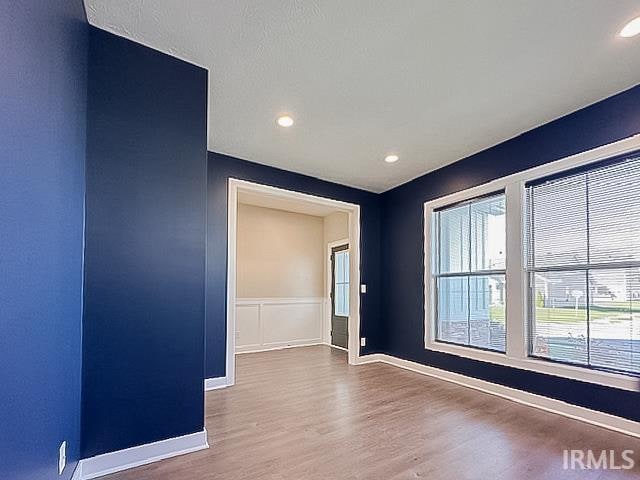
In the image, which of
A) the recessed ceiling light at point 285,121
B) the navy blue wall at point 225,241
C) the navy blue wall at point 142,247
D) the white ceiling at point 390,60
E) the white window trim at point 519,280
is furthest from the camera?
the navy blue wall at point 225,241

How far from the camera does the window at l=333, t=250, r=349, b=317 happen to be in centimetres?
705

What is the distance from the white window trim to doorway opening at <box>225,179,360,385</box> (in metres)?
2.13

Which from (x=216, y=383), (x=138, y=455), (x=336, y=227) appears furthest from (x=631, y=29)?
(x=336, y=227)

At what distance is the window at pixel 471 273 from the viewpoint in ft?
13.3

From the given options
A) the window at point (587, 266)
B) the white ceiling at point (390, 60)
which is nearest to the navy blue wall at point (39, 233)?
the white ceiling at point (390, 60)

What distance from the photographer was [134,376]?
2326 millimetres

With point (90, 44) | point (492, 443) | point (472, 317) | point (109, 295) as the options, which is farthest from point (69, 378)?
point (472, 317)

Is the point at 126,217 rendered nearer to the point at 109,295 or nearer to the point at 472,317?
the point at 109,295

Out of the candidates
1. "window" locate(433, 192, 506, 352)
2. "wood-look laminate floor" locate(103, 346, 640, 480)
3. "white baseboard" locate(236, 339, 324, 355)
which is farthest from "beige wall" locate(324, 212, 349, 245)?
"wood-look laminate floor" locate(103, 346, 640, 480)

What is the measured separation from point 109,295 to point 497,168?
13.0 feet

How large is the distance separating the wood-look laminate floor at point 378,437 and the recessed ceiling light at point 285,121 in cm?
276

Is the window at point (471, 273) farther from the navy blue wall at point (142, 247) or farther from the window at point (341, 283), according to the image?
the navy blue wall at point (142, 247)

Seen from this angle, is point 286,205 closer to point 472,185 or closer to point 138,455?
point 472,185

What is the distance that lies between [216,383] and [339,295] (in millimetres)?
3545
